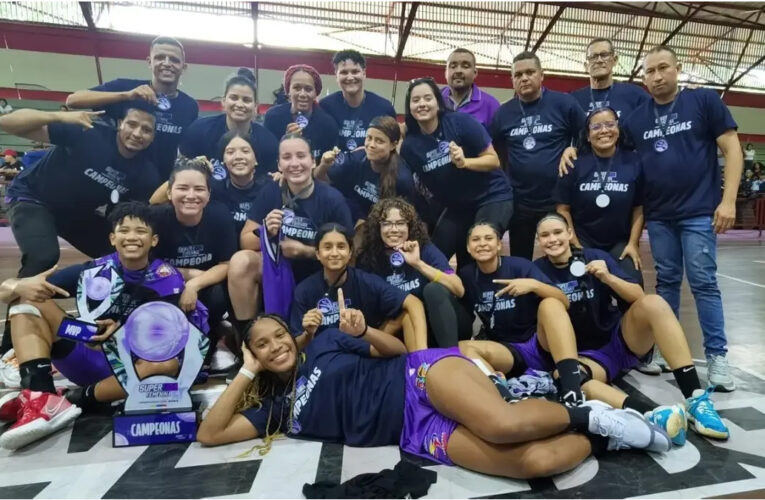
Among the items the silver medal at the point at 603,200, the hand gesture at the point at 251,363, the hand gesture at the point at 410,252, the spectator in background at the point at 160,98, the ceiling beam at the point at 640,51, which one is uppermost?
the ceiling beam at the point at 640,51

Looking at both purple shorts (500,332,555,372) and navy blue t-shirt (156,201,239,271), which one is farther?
navy blue t-shirt (156,201,239,271)

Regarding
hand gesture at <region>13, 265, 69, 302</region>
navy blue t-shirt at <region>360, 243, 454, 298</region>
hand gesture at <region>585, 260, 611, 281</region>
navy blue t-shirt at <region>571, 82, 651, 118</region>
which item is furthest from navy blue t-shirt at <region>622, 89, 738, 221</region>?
hand gesture at <region>13, 265, 69, 302</region>

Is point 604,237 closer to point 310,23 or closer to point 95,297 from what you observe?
point 95,297

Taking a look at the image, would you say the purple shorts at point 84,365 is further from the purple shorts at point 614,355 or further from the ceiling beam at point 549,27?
the ceiling beam at point 549,27

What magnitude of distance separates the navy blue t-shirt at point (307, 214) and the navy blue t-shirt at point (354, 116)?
0.78 m

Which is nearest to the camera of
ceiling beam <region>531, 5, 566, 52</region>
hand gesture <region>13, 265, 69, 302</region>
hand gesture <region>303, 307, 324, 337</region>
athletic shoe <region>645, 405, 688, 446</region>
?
athletic shoe <region>645, 405, 688, 446</region>

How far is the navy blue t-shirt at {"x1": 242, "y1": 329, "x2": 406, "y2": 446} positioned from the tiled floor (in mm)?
68

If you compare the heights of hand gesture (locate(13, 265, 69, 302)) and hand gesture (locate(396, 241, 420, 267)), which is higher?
hand gesture (locate(396, 241, 420, 267))

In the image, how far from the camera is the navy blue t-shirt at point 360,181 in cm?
328

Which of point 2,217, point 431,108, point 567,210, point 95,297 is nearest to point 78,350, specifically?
point 95,297

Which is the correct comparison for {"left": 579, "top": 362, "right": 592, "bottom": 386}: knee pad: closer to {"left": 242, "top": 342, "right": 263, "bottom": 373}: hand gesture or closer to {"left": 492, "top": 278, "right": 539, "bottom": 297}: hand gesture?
{"left": 492, "top": 278, "right": 539, "bottom": 297}: hand gesture

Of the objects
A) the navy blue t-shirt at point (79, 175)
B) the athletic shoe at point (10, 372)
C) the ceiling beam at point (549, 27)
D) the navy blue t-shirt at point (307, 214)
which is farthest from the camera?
the ceiling beam at point (549, 27)

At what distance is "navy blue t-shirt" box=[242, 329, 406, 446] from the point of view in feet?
6.81

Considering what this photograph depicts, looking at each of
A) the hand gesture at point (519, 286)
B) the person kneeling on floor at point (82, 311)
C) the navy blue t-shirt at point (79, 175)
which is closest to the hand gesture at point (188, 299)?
the person kneeling on floor at point (82, 311)
